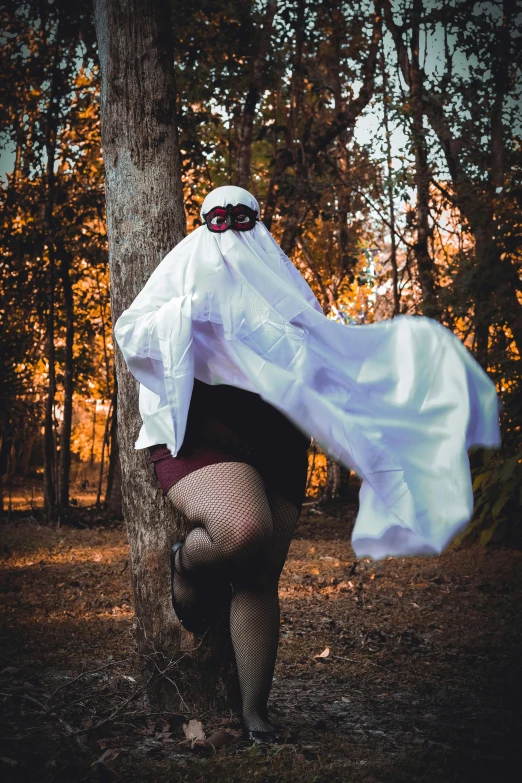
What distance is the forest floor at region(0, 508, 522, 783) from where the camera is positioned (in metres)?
2.32

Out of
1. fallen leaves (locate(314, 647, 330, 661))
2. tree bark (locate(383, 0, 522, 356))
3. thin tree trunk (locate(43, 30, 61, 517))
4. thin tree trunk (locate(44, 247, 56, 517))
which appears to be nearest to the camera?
fallen leaves (locate(314, 647, 330, 661))

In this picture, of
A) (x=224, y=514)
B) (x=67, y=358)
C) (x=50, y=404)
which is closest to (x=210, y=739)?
(x=224, y=514)

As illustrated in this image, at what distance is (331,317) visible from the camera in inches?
385

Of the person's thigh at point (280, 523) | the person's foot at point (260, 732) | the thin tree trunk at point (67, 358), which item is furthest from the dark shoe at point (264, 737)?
the thin tree trunk at point (67, 358)

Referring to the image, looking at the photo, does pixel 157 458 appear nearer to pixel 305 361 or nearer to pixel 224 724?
pixel 305 361

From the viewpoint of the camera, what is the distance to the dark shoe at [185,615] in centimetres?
287

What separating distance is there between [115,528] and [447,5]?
843cm

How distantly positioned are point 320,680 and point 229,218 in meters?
2.44

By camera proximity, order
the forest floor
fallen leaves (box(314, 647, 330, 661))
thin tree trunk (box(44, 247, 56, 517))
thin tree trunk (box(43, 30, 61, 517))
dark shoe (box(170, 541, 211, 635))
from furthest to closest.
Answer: thin tree trunk (box(44, 247, 56, 517)), thin tree trunk (box(43, 30, 61, 517)), fallen leaves (box(314, 647, 330, 661)), dark shoe (box(170, 541, 211, 635)), the forest floor

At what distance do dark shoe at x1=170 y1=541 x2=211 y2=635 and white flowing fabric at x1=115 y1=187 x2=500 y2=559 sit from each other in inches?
21.0

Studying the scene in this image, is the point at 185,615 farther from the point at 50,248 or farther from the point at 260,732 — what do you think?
the point at 50,248

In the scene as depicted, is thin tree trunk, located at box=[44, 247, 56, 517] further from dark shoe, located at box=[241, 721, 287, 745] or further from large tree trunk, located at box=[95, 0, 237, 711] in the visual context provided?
dark shoe, located at box=[241, 721, 287, 745]

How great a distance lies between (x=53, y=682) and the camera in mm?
3340

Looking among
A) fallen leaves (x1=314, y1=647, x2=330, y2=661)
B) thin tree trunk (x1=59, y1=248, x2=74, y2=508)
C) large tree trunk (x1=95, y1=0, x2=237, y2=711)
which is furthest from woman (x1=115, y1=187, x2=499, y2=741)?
thin tree trunk (x1=59, y1=248, x2=74, y2=508)
